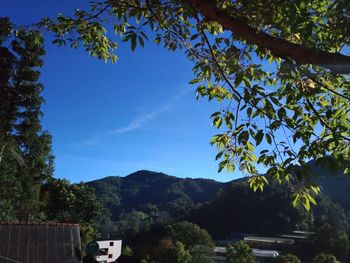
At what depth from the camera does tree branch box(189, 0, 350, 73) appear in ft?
8.58

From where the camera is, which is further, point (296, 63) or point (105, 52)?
point (105, 52)

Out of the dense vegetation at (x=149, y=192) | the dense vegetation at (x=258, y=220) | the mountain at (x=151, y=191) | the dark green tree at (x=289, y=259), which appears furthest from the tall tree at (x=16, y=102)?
the mountain at (x=151, y=191)

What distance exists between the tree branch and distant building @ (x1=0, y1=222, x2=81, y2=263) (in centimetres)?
1293

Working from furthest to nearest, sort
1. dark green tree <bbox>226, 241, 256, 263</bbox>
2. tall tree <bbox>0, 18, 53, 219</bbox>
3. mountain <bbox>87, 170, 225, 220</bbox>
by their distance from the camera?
mountain <bbox>87, 170, 225, 220</bbox> < dark green tree <bbox>226, 241, 256, 263</bbox> < tall tree <bbox>0, 18, 53, 219</bbox>

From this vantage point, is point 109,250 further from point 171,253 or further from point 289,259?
point 289,259

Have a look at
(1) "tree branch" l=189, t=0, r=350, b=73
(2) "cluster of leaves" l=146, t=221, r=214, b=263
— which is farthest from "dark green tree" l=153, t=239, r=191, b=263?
(1) "tree branch" l=189, t=0, r=350, b=73

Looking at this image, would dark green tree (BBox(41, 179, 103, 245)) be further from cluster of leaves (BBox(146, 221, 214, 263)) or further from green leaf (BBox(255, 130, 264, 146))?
green leaf (BBox(255, 130, 264, 146))

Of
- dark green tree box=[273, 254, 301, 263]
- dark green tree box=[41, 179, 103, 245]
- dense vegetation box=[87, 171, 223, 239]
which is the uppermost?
dense vegetation box=[87, 171, 223, 239]

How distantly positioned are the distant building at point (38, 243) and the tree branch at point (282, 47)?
1293 cm

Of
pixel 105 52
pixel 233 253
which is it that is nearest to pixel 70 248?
pixel 105 52

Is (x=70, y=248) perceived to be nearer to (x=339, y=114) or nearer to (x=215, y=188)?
(x=339, y=114)

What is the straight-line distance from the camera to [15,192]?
107ft

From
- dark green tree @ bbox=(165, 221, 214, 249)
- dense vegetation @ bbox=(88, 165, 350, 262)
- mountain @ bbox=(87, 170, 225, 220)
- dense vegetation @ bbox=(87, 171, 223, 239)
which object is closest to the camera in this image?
dark green tree @ bbox=(165, 221, 214, 249)

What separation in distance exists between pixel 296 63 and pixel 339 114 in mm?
659
